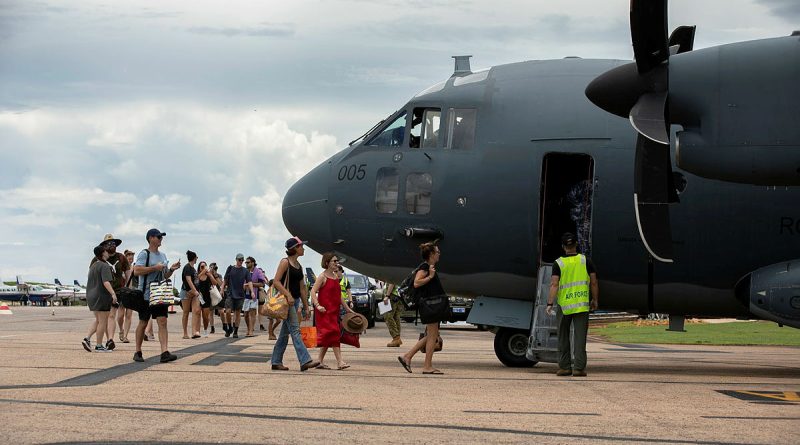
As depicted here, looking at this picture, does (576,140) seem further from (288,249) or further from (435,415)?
(435,415)

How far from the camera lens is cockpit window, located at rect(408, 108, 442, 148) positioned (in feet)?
55.6

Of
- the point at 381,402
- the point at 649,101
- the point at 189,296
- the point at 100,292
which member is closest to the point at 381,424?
the point at 381,402

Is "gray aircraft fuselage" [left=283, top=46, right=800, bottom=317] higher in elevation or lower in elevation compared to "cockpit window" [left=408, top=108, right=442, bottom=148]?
lower

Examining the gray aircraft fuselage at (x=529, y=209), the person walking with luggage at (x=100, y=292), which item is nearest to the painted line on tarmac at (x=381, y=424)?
the gray aircraft fuselage at (x=529, y=209)

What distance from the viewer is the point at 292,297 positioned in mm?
15898

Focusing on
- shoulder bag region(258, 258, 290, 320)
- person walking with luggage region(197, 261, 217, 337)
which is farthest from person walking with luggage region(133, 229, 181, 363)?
person walking with luggage region(197, 261, 217, 337)

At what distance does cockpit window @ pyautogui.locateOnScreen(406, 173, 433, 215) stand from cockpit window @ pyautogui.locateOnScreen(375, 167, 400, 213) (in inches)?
8.8

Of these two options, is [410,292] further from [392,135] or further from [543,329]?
[392,135]

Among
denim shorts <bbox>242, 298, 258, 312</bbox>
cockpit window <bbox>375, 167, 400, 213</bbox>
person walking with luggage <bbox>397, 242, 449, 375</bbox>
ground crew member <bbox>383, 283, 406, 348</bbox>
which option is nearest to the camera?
person walking with luggage <bbox>397, 242, 449, 375</bbox>

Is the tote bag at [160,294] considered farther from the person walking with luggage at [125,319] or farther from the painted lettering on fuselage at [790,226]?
the painted lettering on fuselage at [790,226]

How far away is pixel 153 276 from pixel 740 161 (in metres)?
9.26

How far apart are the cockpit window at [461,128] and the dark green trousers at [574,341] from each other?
301 cm

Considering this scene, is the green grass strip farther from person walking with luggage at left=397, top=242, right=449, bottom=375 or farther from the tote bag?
the tote bag

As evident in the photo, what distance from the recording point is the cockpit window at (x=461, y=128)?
54.3 ft
